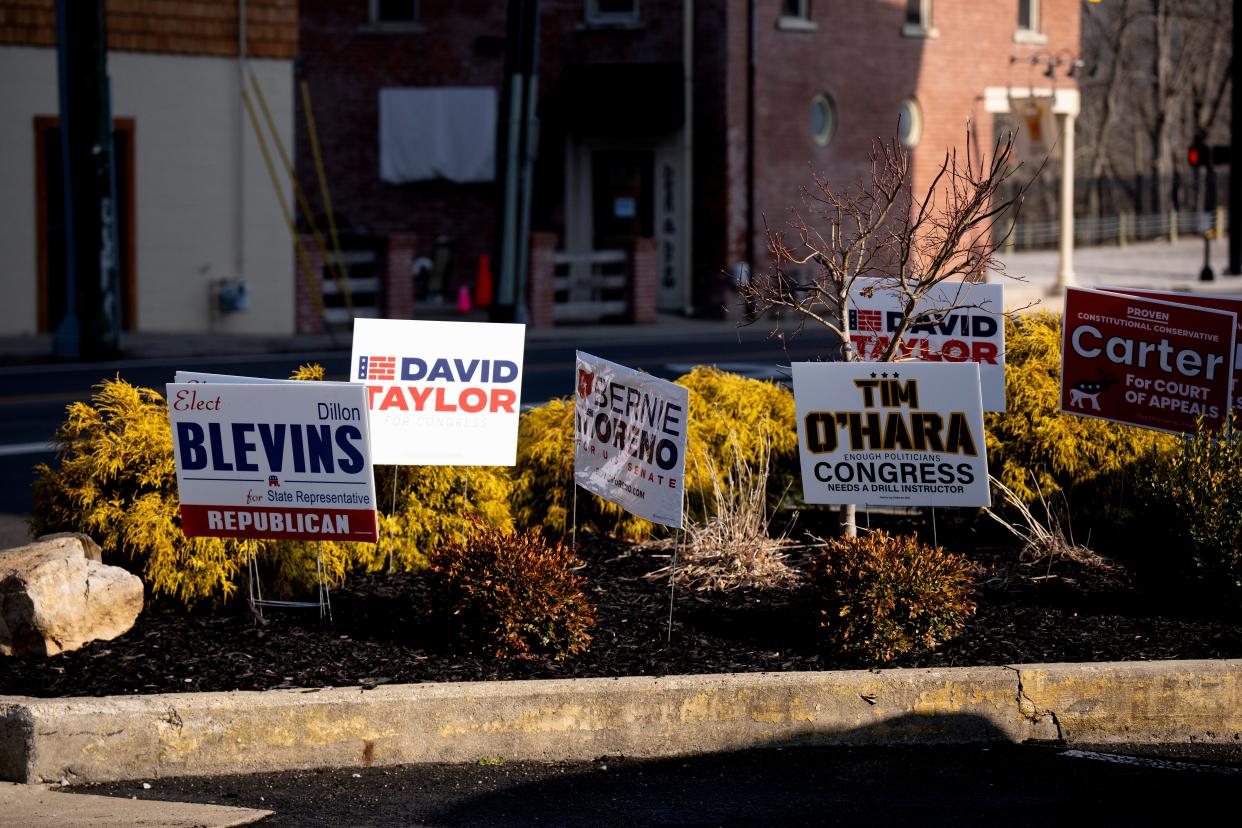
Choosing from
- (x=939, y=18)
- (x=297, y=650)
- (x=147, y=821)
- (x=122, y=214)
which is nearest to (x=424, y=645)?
(x=297, y=650)

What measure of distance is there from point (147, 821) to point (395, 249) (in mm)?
19233

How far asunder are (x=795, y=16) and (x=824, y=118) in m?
2.02

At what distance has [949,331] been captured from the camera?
8.80 meters

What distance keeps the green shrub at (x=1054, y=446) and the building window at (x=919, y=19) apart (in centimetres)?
2405

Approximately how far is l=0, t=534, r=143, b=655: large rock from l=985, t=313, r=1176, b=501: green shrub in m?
4.42

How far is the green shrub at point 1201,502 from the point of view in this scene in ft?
23.6

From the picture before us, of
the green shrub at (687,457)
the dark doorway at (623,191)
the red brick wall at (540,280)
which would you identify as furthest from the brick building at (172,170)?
the green shrub at (687,457)

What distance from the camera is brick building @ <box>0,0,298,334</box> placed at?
22344 millimetres

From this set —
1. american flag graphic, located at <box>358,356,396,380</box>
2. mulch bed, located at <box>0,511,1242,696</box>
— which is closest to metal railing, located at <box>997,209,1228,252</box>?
mulch bed, located at <box>0,511,1242,696</box>

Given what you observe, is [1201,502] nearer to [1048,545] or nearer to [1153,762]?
[1048,545]

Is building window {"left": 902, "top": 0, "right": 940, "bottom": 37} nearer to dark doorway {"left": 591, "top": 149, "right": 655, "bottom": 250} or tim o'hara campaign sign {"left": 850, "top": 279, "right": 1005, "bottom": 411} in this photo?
dark doorway {"left": 591, "top": 149, "right": 655, "bottom": 250}

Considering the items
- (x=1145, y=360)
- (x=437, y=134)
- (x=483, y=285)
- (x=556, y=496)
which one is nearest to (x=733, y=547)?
(x=556, y=496)

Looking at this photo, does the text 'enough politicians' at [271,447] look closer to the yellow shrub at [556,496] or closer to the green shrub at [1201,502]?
the yellow shrub at [556,496]

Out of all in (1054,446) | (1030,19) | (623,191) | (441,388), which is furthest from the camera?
(1030,19)
